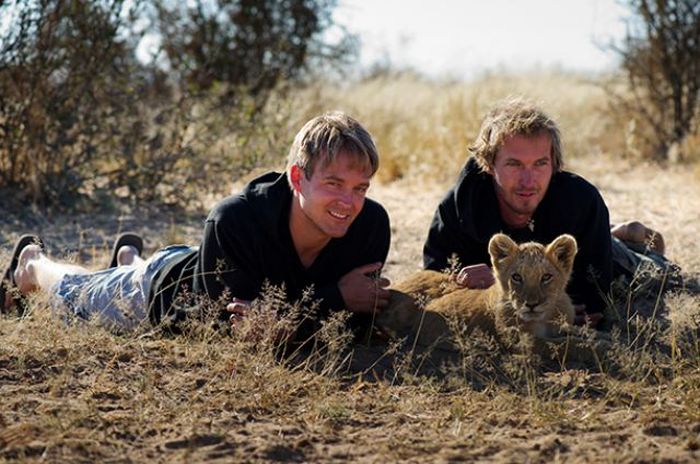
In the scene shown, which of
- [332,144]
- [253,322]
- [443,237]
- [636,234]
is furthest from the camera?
[636,234]

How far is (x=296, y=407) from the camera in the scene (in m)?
3.99

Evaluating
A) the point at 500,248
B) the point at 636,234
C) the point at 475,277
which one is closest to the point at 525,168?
the point at 500,248

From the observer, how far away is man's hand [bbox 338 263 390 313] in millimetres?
4805

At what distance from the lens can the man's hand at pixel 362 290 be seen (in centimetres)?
480

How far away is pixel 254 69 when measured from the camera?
13.6 meters

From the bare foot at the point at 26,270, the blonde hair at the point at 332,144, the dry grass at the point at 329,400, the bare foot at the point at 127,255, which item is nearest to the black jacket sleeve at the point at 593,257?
the dry grass at the point at 329,400

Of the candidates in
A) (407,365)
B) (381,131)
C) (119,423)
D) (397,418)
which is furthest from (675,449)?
(381,131)

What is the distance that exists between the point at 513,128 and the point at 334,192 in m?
1.11

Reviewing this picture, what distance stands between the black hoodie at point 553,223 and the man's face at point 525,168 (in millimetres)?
168

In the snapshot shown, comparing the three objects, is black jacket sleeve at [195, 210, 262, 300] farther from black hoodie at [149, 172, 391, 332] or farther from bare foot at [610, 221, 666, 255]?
bare foot at [610, 221, 666, 255]

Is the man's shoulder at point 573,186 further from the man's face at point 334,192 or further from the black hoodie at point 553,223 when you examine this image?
the man's face at point 334,192

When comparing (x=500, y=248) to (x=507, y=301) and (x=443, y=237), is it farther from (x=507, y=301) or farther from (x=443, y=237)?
(x=443, y=237)

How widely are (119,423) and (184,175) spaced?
19.4ft

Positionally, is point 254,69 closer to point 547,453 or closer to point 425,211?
point 425,211
